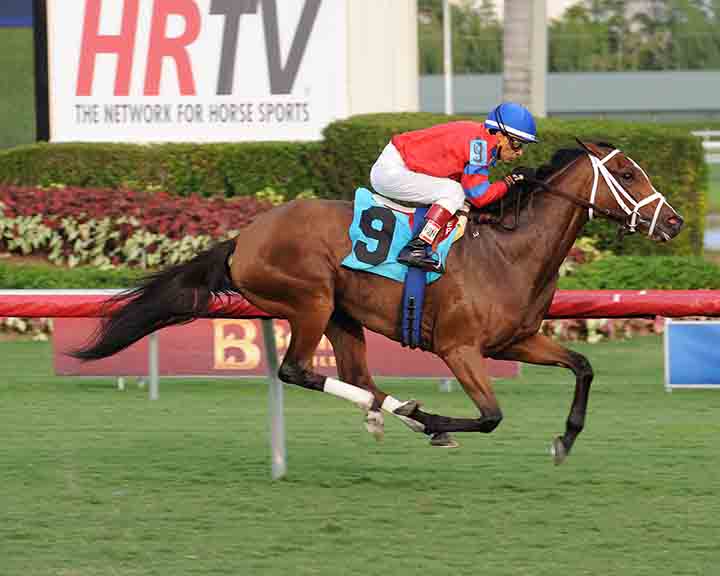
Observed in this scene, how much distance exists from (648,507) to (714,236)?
12.3 metres

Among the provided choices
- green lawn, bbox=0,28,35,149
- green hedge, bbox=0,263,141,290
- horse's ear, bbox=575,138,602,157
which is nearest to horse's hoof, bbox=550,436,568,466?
horse's ear, bbox=575,138,602,157

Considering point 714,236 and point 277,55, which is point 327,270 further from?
point 714,236

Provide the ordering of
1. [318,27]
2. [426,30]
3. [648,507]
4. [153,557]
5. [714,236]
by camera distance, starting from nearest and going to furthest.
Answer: [153,557]
[648,507]
[318,27]
[714,236]
[426,30]

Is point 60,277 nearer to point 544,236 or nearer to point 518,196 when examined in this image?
point 518,196

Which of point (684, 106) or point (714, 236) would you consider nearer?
point (714, 236)

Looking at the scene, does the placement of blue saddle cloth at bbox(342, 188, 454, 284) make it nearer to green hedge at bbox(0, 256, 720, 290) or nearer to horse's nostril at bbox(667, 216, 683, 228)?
horse's nostril at bbox(667, 216, 683, 228)

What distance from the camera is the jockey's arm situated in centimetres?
631

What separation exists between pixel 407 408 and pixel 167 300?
1.18 metres

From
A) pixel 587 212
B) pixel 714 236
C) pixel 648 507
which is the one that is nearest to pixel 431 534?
pixel 648 507

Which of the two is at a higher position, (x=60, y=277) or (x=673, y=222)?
(x=673, y=222)

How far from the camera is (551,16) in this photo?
120 ft

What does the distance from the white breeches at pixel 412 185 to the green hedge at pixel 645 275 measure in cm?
583

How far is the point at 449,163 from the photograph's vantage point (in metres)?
6.31

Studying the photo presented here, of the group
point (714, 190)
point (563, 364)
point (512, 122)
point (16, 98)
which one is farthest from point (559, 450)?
point (714, 190)
